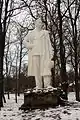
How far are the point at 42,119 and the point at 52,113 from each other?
0.54 meters

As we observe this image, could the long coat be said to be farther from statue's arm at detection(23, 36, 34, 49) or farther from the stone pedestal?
the stone pedestal

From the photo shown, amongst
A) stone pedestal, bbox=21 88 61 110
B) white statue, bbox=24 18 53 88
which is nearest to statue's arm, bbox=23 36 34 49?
white statue, bbox=24 18 53 88

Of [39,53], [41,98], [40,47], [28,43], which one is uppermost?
[28,43]

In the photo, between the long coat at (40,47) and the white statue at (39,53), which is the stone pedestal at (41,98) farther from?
the long coat at (40,47)

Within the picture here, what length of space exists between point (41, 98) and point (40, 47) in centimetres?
224

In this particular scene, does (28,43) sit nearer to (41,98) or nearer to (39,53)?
(39,53)

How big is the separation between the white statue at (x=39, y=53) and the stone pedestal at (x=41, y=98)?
0.50 m

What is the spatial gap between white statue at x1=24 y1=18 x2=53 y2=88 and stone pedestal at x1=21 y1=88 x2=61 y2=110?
19.9 inches

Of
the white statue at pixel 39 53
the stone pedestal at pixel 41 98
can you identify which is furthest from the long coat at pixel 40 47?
the stone pedestal at pixel 41 98

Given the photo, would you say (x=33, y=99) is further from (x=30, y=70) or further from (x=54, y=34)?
(x=54, y=34)

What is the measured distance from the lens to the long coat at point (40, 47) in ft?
32.9

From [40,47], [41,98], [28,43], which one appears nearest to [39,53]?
[40,47]

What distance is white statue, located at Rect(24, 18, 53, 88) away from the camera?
9961 millimetres

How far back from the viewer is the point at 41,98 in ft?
31.0
